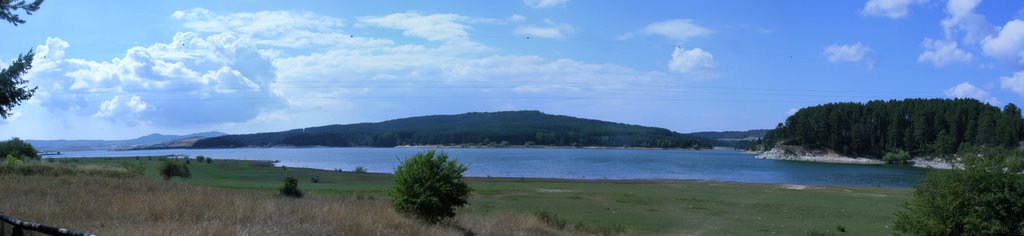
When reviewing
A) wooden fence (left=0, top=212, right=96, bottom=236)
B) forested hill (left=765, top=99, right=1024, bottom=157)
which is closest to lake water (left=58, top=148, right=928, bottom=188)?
wooden fence (left=0, top=212, right=96, bottom=236)

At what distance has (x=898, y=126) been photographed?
163750mm

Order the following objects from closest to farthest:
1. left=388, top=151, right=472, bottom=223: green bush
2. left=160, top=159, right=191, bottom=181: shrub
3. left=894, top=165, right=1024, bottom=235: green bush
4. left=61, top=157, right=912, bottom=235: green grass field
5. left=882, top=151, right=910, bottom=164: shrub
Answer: left=894, top=165, right=1024, bottom=235: green bush → left=388, top=151, right=472, bottom=223: green bush → left=61, top=157, right=912, bottom=235: green grass field → left=160, top=159, right=191, bottom=181: shrub → left=882, top=151, right=910, bottom=164: shrub

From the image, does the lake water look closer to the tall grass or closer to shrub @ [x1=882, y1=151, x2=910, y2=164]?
the tall grass

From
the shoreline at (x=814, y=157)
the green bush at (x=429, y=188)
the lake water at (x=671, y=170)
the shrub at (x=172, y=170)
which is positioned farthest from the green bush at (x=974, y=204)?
the shoreline at (x=814, y=157)

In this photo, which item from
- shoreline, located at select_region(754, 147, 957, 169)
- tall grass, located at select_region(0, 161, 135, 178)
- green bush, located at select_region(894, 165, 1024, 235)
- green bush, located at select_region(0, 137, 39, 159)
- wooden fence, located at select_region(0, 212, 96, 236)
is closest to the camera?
wooden fence, located at select_region(0, 212, 96, 236)

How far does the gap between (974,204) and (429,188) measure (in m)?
12.4

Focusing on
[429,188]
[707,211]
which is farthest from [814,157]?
[429,188]

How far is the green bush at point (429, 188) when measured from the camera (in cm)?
1644

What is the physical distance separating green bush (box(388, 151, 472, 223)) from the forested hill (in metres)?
156

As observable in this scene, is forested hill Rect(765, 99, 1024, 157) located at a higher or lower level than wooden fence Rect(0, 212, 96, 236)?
higher

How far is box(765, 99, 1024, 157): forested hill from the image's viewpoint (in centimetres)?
14925

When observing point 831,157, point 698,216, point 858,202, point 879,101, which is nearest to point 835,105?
point 879,101

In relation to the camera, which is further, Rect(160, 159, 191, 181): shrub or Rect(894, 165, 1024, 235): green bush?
Rect(160, 159, 191, 181): shrub

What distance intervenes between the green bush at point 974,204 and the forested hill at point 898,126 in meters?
151
